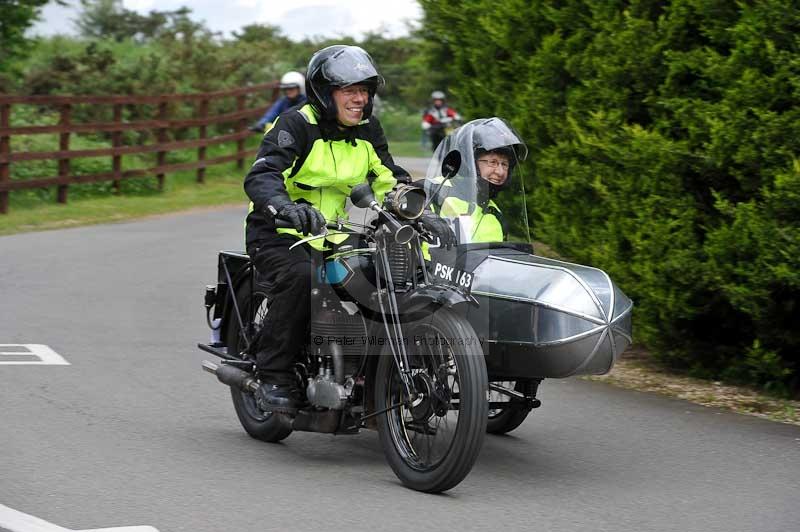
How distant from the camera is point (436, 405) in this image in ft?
20.2

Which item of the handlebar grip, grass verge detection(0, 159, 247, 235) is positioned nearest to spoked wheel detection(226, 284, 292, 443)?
the handlebar grip

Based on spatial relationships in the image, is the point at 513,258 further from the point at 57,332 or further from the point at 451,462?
the point at 57,332

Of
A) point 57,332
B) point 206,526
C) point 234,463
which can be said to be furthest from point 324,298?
point 57,332

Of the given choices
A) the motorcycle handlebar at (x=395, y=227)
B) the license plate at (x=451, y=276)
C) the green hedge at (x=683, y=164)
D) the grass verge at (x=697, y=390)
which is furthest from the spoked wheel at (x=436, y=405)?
the grass verge at (x=697, y=390)

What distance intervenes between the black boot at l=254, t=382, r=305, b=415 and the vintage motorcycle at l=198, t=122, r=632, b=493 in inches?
2.4

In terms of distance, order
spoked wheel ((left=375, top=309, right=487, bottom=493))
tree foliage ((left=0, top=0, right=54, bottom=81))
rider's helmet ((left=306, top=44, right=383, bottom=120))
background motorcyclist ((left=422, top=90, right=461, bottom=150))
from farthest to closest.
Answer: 1. background motorcyclist ((left=422, top=90, right=461, bottom=150))
2. tree foliage ((left=0, top=0, right=54, bottom=81))
3. rider's helmet ((left=306, top=44, right=383, bottom=120))
4. spoked wheel ((left=375, top=309, right=487, bottom=493))

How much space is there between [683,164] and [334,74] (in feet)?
9.70

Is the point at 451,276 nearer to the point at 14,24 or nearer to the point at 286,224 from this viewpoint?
the point at 286,224

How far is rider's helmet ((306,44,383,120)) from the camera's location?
660 cm

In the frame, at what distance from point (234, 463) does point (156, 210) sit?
14.4m

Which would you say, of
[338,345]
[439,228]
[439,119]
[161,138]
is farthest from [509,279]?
[439,119]

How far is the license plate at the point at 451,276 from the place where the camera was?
6680 millimetres

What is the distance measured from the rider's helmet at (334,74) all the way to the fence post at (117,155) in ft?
50.6

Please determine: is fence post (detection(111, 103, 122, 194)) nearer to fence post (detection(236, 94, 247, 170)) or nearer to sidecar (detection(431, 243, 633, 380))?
fence post (detection(236, 94, 247, 170))
